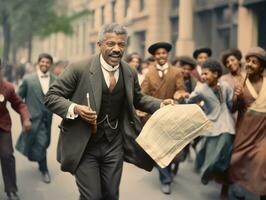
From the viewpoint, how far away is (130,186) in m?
7.89

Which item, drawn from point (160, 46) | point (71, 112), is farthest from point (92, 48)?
point (71, 112)

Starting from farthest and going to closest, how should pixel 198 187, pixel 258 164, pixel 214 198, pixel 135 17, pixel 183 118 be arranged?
pixel 135 17 < pixel 198 187 < pixel 214 198 < pixel 258 164 < pixel 183 118

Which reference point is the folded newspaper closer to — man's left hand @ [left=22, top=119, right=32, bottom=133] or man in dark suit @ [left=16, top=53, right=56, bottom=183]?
man's left hand @ [left=22, top=119, right=32, bottom=133]

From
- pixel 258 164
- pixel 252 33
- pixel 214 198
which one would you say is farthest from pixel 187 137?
pixel 252 33

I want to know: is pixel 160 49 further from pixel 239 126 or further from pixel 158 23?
pixel 158 23

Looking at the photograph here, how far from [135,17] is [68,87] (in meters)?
29.5

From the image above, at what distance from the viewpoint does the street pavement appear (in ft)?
23.8

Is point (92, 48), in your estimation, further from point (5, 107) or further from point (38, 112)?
point (5, 107)

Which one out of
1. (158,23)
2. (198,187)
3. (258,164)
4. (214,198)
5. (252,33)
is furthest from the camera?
(158,23)

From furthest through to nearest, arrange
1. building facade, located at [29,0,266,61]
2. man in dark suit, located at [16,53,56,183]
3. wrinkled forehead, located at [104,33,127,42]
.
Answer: building facade, located at [29,0,266,61]
man in dark suit, located at [16,53,56,183]
wrinkled forehead, located at [104,33,127,42]

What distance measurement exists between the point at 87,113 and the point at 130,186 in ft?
12.4

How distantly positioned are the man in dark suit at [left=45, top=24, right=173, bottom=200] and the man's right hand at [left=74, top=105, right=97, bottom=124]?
0.05 metres

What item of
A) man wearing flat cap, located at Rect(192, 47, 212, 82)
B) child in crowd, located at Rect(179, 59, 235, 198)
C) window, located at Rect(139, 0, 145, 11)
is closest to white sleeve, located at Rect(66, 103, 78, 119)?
child in crowd, located at Rect(179, 59, 235, 198)

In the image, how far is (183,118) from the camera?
4590 millimetres
